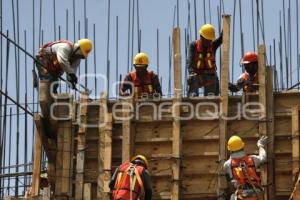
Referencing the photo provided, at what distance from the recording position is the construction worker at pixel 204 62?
1486 cm

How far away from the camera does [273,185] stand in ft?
43.8

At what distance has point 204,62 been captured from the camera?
49.2 ft

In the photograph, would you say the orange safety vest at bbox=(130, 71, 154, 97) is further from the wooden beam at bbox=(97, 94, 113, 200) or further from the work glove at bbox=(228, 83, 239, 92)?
the work glove at bbox=(228, 83, 239, 92)

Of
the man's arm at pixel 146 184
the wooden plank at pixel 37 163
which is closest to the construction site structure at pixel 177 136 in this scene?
the wooden plank at pixel 37 163

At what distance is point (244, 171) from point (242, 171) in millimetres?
37

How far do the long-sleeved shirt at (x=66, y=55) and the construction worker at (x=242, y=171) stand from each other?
3783mm

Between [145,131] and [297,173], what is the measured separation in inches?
119

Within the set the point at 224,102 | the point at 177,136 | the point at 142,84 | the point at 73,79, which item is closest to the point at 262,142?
the point at 224,102

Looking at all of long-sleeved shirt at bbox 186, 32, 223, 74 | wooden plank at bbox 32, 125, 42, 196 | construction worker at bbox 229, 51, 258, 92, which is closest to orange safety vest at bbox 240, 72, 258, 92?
construction worker at bbox 229, 51, 258, 92

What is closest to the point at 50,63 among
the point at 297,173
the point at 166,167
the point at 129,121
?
the point at 129,121

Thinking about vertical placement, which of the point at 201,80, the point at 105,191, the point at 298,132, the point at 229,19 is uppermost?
the point at 229,19

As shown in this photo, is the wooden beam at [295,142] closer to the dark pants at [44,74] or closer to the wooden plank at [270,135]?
the wooden plank at [270,135]

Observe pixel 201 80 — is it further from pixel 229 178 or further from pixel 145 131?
pixel 229 178

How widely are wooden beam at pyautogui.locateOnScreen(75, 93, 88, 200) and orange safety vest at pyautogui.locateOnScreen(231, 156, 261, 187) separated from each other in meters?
3.08
